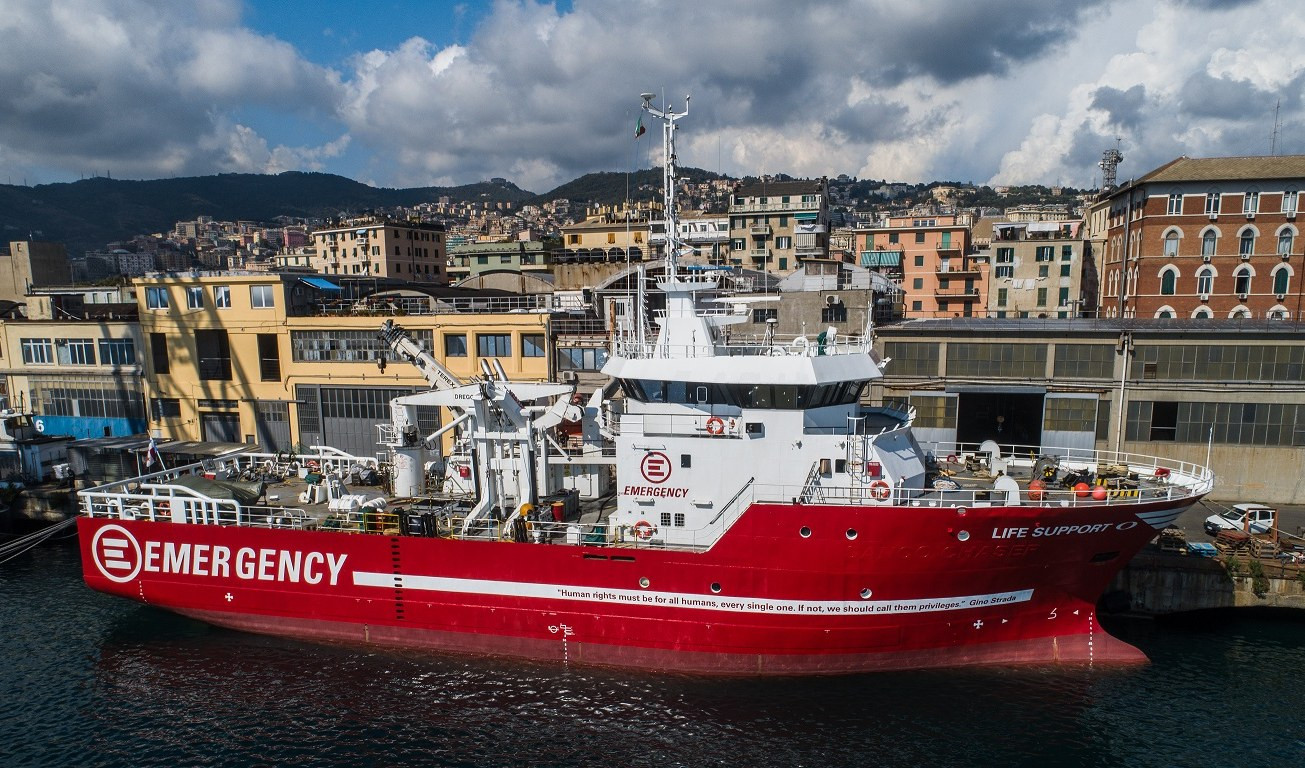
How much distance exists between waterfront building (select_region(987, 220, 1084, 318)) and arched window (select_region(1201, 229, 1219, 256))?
7.31 metres

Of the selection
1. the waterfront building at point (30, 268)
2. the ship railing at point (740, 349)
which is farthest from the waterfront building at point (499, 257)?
the ship railing at point (740, 349)

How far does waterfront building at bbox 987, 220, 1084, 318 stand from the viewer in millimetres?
46438

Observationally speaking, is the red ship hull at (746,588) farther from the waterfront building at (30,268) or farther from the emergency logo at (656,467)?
the waterfront building at (30,268)

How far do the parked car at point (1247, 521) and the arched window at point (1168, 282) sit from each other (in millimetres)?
24366

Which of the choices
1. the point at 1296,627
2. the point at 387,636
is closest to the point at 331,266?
the point at 387,636

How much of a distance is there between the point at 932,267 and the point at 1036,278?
6719 mm

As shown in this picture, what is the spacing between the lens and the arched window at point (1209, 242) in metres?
38.7

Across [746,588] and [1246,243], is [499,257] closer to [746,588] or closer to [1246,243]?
[746,588]

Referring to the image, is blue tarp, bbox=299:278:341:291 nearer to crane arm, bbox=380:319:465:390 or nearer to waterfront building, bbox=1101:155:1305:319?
crane arm, bbox=380:319:465:390

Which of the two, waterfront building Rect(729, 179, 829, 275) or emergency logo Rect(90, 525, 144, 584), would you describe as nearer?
emergency logo Rect(90, 525, 144, 584)

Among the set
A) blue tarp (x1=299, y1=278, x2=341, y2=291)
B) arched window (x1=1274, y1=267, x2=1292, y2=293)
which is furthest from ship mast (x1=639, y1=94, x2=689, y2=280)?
arched window (x1=1274, y1=267, x2=1292, y2=293)

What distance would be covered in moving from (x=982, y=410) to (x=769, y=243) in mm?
27952

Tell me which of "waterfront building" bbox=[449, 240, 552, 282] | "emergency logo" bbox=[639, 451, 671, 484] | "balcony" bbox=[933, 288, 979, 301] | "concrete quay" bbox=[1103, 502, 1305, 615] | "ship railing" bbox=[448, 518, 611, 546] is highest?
"waterfront building" bbox=[449, 240, 552, 282]

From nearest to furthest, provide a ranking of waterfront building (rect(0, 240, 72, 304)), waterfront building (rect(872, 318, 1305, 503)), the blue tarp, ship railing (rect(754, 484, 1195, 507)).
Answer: ship railing (rect(754, 484, 1195, 507)) < waterfront building (rect(872, 318, 1305, 503)) < the blue tarp < waterfront building (rect(0, 240, 72, 304))
